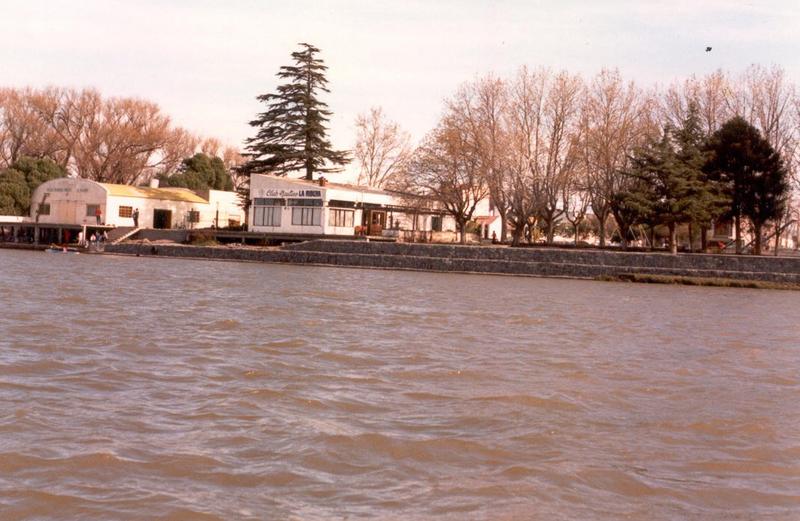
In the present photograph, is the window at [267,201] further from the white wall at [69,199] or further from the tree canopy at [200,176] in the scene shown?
the tree canopy at [200,176]

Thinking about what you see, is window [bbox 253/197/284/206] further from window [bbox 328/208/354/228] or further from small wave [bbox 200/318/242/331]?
small wave [bbox 200/318/242/331]

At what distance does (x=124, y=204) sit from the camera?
2307 inches

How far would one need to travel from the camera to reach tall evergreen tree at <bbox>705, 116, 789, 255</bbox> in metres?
45.1

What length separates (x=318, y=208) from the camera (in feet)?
174

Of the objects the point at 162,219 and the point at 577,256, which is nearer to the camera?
the point at 577,256

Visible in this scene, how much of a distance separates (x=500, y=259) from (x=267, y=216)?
18085 mm

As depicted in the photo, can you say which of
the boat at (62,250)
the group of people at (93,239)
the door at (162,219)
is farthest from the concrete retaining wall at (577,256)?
the door at (162,219)

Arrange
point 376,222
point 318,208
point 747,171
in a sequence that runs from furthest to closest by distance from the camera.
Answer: point 376,222 < point 318,208 < point 747,171

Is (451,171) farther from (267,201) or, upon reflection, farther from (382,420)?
(382,420)

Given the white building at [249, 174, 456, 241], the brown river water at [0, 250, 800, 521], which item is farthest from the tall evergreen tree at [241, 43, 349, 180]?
the brown river water at [0, 250, 800, 521]

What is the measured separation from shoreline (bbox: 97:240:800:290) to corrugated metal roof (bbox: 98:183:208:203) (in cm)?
914

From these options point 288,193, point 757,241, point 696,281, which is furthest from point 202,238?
point 757,241

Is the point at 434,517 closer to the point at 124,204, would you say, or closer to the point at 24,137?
the point at 124,204

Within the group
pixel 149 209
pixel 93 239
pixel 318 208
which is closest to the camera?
pixel 318 208
